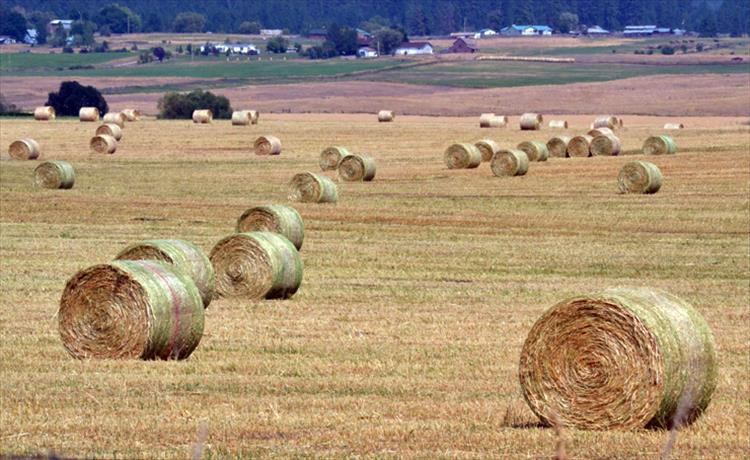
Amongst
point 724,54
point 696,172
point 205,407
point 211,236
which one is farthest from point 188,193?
point 724,54

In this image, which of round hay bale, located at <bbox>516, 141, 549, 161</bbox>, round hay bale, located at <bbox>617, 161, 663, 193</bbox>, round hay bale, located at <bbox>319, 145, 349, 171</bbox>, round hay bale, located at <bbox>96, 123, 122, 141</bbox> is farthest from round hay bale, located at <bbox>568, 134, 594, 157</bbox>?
round hay bale, located at <bbox>96, 123, 122, 141</bbox>

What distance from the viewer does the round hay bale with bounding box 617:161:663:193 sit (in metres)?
37.1

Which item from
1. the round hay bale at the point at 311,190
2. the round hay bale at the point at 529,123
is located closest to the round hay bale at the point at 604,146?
the round hay bale at the point at 311,190

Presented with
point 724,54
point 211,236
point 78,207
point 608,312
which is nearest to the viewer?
point 608,312

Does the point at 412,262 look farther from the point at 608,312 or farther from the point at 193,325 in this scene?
the point at 608,312

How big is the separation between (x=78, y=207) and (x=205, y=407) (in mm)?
22139

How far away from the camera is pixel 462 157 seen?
1802 inches

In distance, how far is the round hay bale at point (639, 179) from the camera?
122 feet

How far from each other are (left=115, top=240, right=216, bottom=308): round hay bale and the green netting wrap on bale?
2.60 metres

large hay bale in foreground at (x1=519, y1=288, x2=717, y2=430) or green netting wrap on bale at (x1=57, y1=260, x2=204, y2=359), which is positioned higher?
large hay bale in foreground at (x1=519, y1=288, x2=717, y2=430)

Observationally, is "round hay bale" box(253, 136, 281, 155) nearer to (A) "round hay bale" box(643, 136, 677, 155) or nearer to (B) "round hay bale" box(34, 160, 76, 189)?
(A) "round hay bale" box(643, 136, 677, 155)

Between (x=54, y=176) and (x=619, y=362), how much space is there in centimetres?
2880

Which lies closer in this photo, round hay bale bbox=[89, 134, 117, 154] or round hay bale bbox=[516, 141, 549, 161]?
round hay bale bbox=[516, 141, 549, 161]

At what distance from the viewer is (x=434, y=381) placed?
1418 cm
